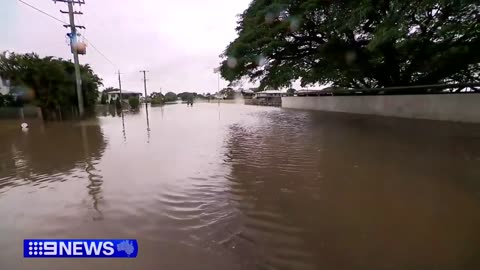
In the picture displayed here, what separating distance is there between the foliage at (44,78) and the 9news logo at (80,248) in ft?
59.4

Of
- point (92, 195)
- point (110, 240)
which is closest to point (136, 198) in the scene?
point (92, 195)

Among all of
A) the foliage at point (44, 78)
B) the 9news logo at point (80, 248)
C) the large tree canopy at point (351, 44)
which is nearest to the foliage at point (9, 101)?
the foliage at point (44, 78)

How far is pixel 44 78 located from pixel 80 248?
18.7 metres

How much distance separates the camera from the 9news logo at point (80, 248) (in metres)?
2.57

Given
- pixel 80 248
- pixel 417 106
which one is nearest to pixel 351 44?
pixel 417 106

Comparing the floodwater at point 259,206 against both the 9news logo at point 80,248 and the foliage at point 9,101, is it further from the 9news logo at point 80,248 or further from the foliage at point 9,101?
the foliage at point 9,101

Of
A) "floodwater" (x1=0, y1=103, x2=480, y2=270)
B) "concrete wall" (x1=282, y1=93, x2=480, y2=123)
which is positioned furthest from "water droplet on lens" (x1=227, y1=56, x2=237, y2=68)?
"floodwater" (x1=0, y1=103, x2=480, y2=270)

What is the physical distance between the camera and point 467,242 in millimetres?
2561

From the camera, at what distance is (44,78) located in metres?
17.3

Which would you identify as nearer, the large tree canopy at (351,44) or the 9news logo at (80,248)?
the 9news logo at (80,248)

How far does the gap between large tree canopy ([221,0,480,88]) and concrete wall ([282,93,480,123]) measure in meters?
1.50

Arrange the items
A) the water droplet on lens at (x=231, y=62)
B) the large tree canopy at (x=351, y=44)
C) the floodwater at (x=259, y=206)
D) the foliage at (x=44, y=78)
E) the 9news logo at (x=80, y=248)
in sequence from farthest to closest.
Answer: the foliage at (x=44, y=78)
the water droplet on lens at (x=231, y=62)
the large tree canopy at (x=351, y=44)
the 9news logo at (x=80, y=248)
the floodwater at (x=259, y=206)

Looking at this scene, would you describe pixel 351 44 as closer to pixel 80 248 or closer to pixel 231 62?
pixel 231 62

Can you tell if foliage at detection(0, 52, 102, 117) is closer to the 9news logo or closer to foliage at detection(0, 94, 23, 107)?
foliage at detection(0, 94, 23, 107)
